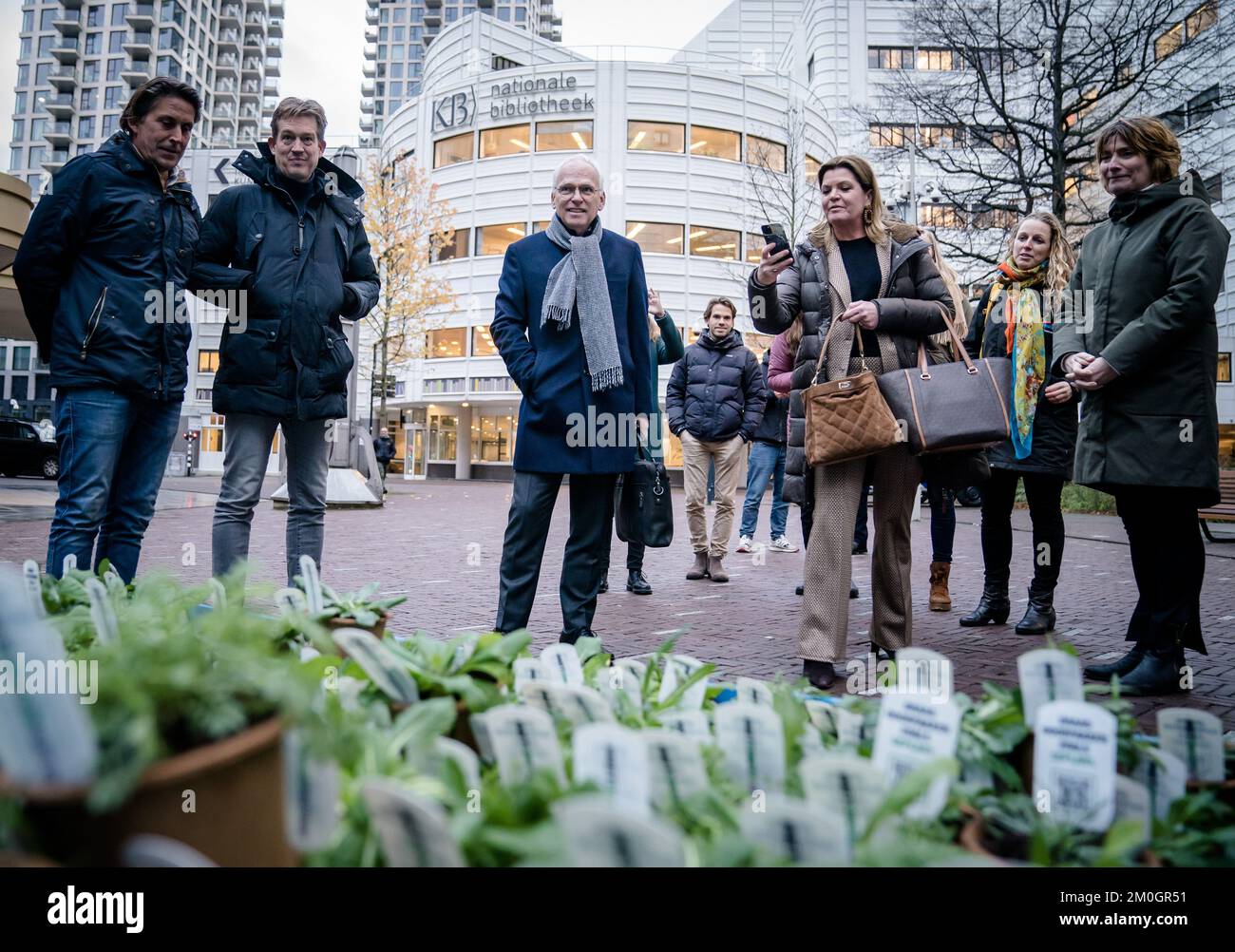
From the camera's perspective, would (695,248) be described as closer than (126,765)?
No

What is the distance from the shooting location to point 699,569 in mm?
6922

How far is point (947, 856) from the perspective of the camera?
87 centimetres

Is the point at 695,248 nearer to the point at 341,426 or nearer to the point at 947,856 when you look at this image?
the point at 341,426

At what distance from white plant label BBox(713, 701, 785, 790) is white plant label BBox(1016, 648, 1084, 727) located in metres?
0.40

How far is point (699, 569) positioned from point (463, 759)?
6.00 meters

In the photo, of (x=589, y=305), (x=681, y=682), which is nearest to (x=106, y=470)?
(x=589, y=305)

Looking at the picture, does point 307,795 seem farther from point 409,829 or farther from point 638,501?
point 638,501

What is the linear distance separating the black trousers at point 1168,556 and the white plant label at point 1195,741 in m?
2.34

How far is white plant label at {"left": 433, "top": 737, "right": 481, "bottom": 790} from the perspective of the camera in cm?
97

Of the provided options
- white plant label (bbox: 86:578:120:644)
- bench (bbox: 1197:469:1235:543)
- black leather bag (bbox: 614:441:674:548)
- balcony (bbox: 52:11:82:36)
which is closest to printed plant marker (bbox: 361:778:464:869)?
white plant label (bbox: 86:578:120:644)

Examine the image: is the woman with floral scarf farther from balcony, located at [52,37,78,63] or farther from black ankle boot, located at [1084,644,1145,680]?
balcony, located at [52,37,78,63]
